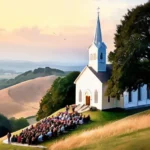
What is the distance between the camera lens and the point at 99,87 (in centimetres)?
4284

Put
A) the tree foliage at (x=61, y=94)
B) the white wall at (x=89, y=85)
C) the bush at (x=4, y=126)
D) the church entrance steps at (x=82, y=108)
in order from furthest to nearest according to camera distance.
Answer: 1. the bush at (x=4, y=126)
2. the tree foliage at (x=61, y=94)
3. the white wall at (x=89, y=85)
4. the church entrance steps at (x=82, y=108)

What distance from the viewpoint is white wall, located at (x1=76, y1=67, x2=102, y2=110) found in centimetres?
4281

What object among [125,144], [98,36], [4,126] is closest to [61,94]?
[4,126]

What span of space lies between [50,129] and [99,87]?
1324cm

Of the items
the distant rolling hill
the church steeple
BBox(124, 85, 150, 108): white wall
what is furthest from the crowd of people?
the distant rolling hill

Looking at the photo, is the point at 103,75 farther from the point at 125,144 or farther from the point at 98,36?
the point at 125,144

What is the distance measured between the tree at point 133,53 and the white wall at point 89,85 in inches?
233

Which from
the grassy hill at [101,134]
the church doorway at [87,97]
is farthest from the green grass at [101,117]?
the church doorway at [87,97]

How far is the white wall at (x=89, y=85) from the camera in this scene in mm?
42812

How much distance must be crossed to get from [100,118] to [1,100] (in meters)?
60.1

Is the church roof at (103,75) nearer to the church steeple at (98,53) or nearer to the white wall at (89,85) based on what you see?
the white wall at (89,85)

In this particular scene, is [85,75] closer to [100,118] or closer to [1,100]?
[100,118]

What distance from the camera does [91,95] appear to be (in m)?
44.1

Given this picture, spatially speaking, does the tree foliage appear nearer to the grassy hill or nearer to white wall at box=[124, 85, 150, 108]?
white wall at box=[124, 85, 150, 108]
